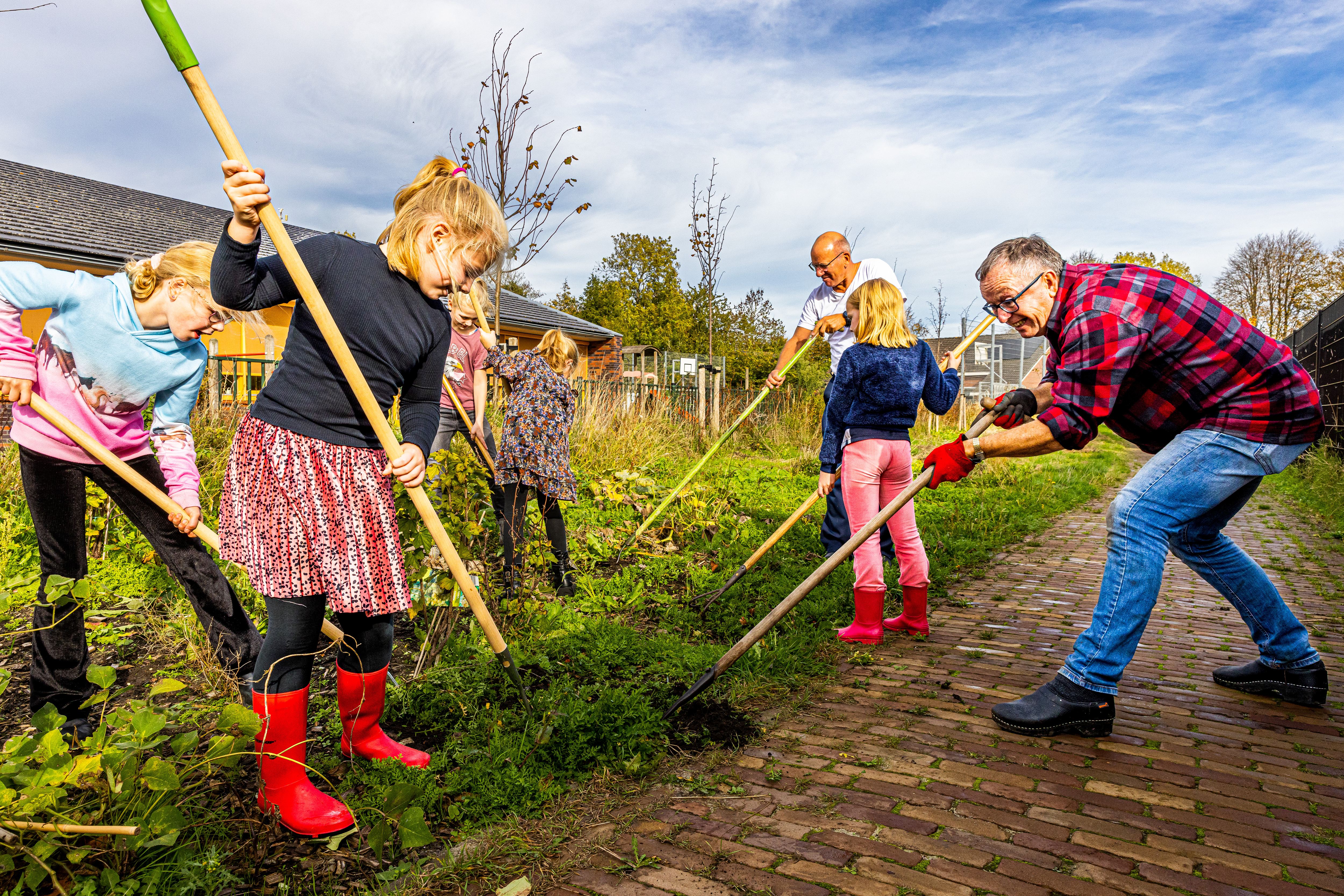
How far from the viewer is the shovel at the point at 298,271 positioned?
1.66 meters

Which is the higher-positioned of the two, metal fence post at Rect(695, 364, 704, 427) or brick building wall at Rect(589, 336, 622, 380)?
brick building wall at Rect(589, 336, 622, 380)

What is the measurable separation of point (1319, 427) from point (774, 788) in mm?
2344

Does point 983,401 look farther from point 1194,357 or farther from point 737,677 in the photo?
point 737,677

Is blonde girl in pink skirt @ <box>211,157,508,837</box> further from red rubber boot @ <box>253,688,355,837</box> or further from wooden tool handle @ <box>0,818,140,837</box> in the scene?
wooden tool handle @ <box>0,818,140,837</box>

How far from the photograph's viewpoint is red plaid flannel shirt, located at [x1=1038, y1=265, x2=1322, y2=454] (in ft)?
8.58

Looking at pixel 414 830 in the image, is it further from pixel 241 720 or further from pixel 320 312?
pixel 320 312

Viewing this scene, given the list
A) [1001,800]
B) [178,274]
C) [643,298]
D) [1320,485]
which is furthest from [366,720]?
[643,298]

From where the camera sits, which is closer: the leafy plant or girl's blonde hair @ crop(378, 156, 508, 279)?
the leafy plant

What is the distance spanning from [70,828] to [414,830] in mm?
701

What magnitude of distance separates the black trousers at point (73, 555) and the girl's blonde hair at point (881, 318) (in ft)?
10.3

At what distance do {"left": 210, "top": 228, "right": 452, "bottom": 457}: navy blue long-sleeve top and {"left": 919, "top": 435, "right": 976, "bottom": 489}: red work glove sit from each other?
200 cm

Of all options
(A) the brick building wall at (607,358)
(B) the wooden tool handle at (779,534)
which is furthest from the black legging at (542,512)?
(A) the brick building wall at (607,358)

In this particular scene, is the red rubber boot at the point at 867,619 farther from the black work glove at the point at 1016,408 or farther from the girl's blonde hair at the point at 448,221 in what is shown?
the girl's blonde hair at the point at 448,221

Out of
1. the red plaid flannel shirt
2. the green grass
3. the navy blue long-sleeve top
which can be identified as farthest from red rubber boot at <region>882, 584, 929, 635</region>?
the green grass
